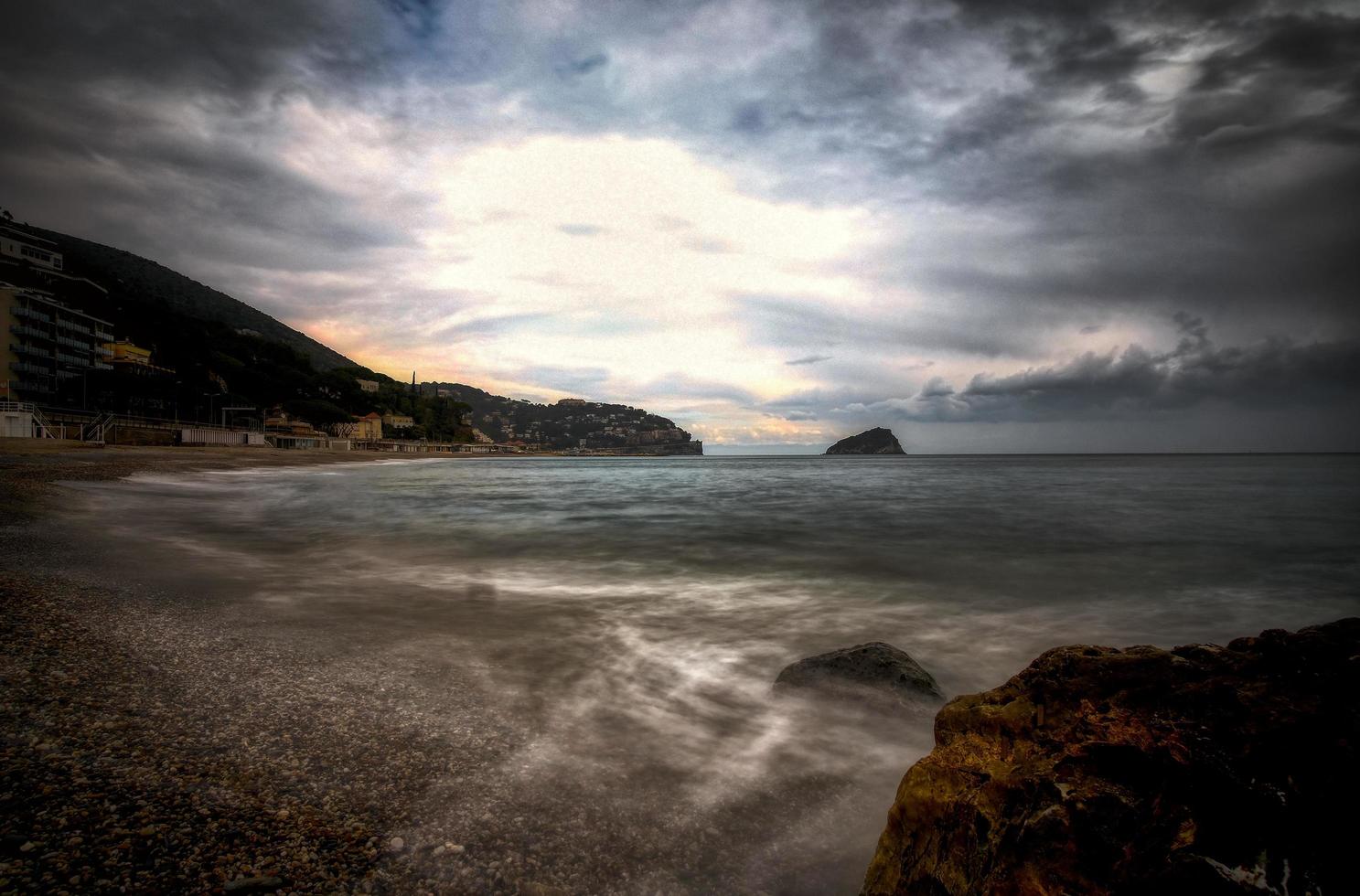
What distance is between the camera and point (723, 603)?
856 centimetres

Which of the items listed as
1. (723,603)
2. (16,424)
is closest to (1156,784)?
(723,603)

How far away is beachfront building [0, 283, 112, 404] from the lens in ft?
185

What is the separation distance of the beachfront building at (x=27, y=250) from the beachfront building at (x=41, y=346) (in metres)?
22.2

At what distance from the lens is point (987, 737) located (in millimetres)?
2420

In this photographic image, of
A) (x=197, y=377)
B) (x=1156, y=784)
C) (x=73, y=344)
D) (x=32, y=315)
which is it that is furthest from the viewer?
(x=197, y=377)

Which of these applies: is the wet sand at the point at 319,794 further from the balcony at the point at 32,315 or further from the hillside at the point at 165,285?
the hillside at the point at 165,285

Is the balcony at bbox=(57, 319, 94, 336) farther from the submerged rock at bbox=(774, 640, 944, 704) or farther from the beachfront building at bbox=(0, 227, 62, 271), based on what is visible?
the submerged rock at bbox=(774, 640, 944, 704)

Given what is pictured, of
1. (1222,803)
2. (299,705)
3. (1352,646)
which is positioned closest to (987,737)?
(1222,803)

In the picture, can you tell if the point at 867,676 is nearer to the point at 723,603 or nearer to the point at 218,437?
the point at 723,603

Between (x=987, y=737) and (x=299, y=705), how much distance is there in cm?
406

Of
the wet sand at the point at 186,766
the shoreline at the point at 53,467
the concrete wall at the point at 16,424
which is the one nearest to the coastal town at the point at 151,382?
the concrete wall at the point at 16,424

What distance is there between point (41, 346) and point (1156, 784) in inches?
3499

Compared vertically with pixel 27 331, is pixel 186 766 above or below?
below

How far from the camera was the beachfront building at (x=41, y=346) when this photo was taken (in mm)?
56281
